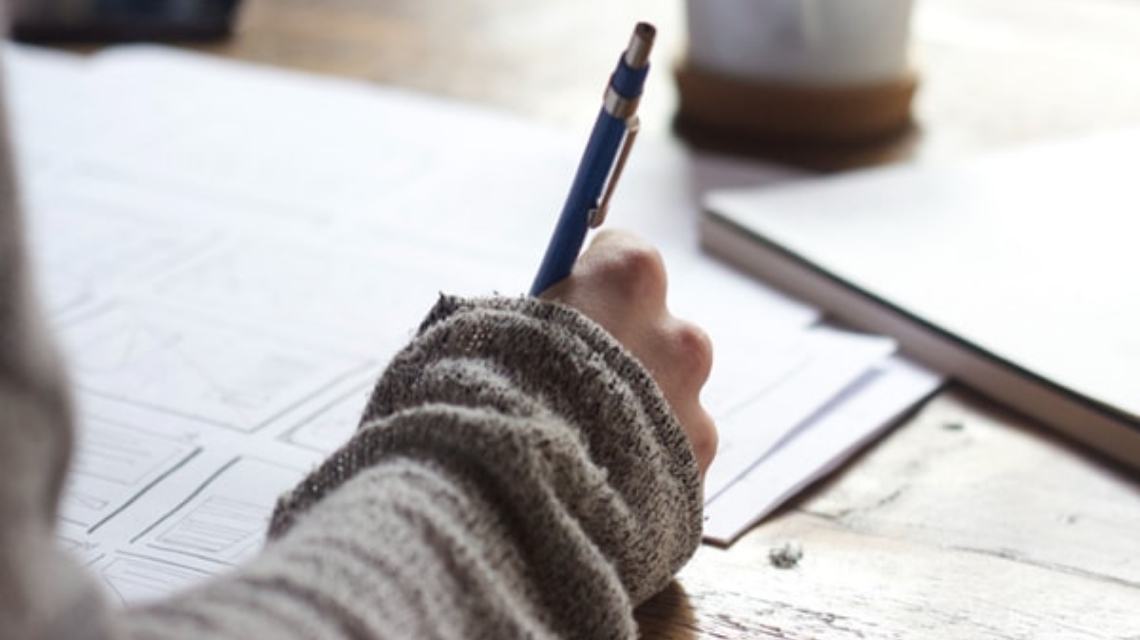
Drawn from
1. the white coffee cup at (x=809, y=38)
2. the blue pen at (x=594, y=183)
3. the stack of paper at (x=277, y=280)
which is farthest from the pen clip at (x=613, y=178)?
the white coffee cup at (x=809, y=38)

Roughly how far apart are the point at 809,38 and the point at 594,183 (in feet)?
1.38

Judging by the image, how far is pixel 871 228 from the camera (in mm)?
776

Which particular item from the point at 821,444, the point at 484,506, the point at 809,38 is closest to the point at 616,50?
the point at 809,38

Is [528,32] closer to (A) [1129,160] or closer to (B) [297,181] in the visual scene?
(B) [297,181]

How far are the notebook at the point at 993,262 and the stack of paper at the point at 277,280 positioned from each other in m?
0.02

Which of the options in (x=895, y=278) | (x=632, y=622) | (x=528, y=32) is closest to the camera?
(x=632, y=622)

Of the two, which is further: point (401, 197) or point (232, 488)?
point (401, 197)

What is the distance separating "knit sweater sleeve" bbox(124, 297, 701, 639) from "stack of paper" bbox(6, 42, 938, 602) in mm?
73

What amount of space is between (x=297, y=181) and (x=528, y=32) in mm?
343

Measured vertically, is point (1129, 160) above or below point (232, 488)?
above

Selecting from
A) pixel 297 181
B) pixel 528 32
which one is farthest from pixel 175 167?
pixel 528 32

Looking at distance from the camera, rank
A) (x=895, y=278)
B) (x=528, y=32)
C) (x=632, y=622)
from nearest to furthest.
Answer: (x=632, y=622) → (x=895, y=278) → (x=528, y=32)

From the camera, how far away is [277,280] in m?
0.77

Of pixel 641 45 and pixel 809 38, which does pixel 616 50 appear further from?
pixel 641 45
